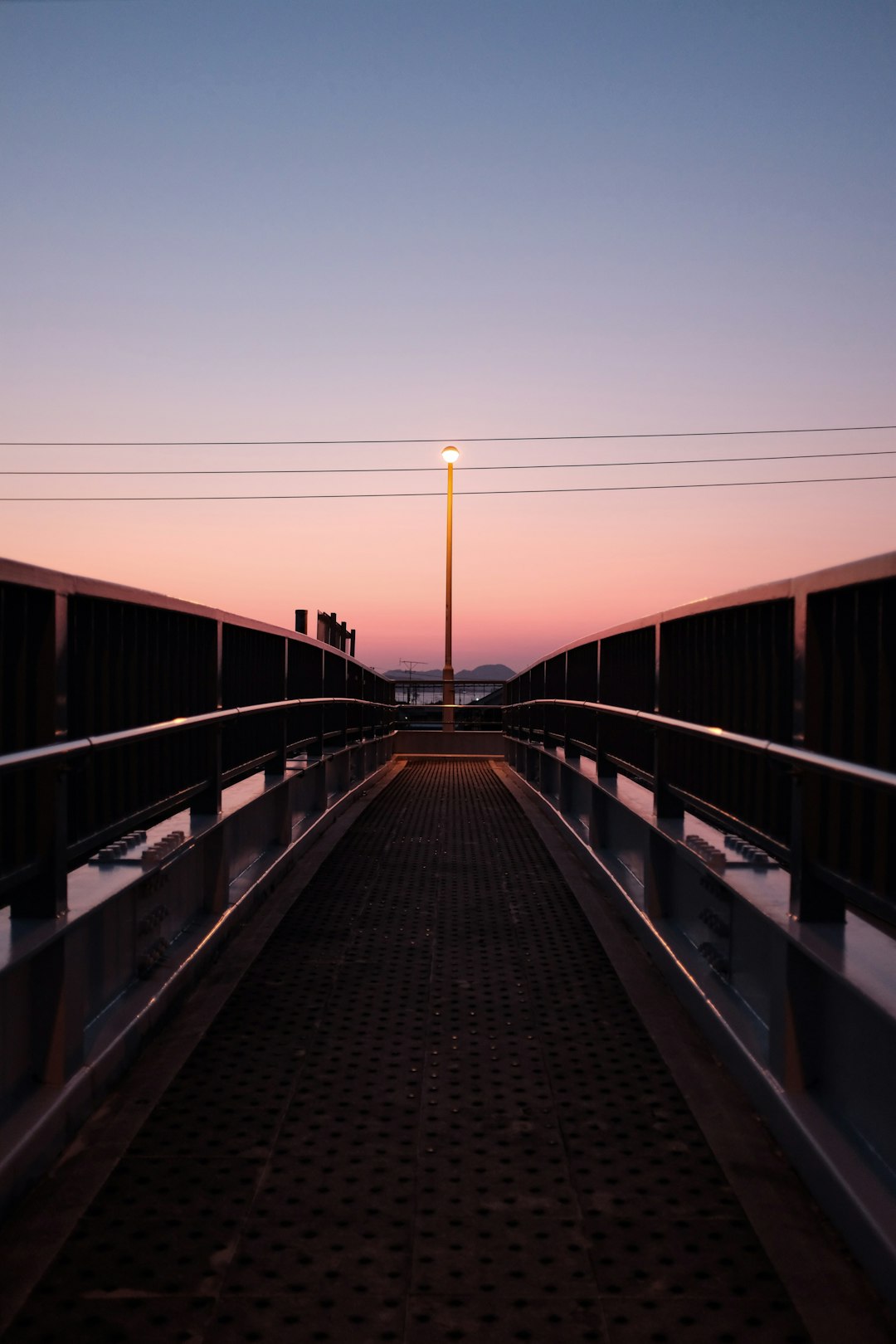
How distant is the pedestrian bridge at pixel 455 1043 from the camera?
2354 millimetres

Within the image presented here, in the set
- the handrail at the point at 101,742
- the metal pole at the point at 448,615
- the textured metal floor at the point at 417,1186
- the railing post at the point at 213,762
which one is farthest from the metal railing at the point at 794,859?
the metal pole at the point at 448,615

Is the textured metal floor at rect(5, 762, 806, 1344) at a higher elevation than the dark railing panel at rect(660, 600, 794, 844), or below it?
below

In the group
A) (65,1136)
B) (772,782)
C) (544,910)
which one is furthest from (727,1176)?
(544,910)

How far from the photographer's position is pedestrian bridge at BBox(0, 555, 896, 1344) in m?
2.35

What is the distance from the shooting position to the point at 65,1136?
→ 2.91 metres

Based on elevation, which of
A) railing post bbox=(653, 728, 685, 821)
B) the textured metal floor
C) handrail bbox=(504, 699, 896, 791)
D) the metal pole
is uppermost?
the metal pole

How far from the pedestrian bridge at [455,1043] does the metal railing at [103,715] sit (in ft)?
0.05

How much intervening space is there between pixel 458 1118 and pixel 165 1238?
94 centimetres

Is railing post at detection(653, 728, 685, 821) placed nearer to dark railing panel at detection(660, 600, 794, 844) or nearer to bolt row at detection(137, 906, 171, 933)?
dark railing panel at detection(660, 600, 794, 844)

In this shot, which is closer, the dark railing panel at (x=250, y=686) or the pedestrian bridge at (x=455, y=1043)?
the pedestrian bridge at (x=455, y=1043)

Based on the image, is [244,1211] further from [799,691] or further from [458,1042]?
[799,691]

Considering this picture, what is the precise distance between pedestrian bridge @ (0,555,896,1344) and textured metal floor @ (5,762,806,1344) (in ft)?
0.03

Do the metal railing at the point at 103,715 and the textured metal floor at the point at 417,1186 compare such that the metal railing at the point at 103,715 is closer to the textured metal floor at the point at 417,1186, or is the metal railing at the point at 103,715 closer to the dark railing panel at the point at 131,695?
the dark railing panel at the point at 131,695

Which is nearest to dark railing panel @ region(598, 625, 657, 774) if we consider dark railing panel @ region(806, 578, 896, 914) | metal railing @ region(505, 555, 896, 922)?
metal railing @ region(505, 555, 896, 922)
